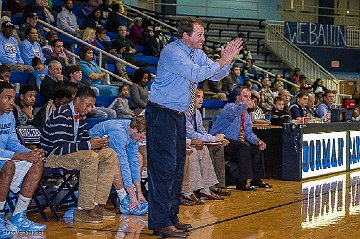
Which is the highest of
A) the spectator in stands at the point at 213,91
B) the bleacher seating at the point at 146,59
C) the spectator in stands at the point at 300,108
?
the bleacher seating at the point at 146,59

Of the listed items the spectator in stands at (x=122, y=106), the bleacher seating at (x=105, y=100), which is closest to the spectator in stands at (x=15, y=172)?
the spectator in stands at (x=122, y=106)

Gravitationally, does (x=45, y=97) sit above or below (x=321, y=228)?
above

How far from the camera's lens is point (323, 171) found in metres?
11.9

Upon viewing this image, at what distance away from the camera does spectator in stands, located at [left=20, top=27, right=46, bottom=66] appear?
463 inches

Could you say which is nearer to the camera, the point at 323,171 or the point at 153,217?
the point at 153,217

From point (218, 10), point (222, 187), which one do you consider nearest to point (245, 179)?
point (222, 187)

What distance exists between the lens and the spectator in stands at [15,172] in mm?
6230

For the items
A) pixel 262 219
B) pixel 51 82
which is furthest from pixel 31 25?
pixel 262 219

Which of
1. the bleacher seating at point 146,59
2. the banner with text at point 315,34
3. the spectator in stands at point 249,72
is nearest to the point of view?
the bleacher seating at point 146,59

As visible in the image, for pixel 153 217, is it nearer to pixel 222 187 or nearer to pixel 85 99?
pixel 85 99

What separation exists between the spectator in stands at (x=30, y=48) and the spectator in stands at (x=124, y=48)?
10.8ft

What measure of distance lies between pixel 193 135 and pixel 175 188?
7.40 feet

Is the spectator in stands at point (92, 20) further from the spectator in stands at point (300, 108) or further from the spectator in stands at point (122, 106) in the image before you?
the spectator in stands at point (300, 108)

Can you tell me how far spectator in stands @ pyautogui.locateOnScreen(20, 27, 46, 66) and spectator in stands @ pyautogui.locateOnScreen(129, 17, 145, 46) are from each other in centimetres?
553
